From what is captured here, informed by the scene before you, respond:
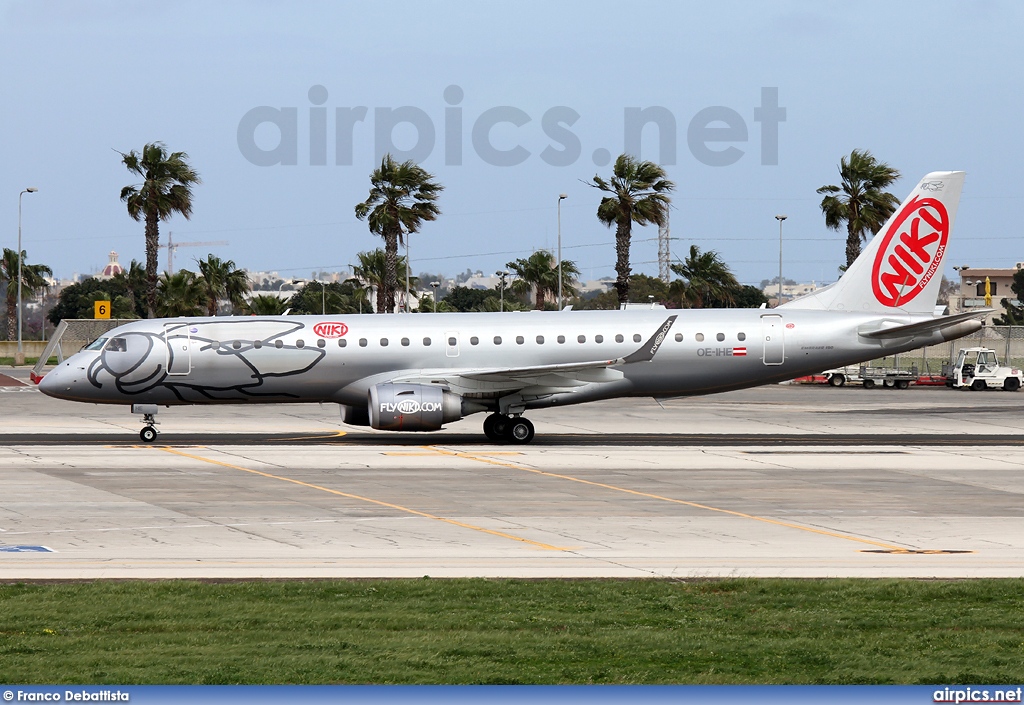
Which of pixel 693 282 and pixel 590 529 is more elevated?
pixel 693 282

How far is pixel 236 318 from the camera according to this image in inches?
1388

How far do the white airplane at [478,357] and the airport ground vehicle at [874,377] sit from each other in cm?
2952

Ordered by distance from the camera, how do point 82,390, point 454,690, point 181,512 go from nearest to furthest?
point 454,690 < point 181,512 < point 82,390

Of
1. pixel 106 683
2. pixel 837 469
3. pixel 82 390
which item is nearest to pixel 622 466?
pixel 837 469

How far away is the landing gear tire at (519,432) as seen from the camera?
111 feet

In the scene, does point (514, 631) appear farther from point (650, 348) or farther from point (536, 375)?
point (650, 348)

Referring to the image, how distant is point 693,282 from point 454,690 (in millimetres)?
97978

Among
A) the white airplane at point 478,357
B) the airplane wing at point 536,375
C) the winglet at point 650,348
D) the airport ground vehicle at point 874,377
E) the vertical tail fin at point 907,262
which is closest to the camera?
the airplane wing at point 536,375

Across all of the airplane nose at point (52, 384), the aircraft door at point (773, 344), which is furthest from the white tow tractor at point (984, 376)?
the airplane nose at point (52, 384)

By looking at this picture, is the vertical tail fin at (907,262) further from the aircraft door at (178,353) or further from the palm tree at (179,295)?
the palm tree at (179,295)

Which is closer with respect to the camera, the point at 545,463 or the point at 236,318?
the point at 545,463

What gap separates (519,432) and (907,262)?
43.1 feet

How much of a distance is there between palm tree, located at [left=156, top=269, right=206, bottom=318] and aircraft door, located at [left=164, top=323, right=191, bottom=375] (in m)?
58.8

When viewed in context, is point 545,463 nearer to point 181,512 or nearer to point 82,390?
point 181,512
